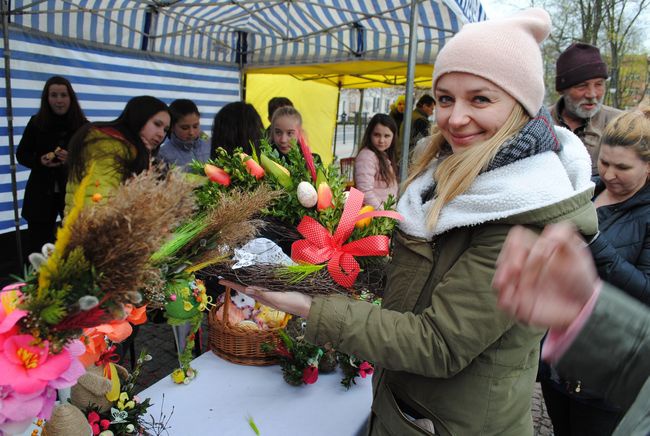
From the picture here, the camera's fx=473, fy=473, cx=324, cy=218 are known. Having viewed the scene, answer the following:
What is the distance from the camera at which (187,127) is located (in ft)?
13.5

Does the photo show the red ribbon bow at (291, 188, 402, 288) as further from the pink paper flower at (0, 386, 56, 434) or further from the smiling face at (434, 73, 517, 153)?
the pink paper flower at (0, 386, 56, 434)

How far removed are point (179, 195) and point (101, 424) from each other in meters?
1.00

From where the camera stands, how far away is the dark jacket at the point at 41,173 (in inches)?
159

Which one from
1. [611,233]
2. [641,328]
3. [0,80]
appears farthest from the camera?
[0,80]

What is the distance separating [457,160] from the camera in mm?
1212

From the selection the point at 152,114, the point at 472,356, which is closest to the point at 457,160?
the point at 472,356

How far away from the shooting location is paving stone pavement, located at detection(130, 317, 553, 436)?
3.26 meters

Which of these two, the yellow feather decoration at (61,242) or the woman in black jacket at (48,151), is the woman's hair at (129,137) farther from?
the yellow feather decoration at (61,242)

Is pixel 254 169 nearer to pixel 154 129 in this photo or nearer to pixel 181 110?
pixel 154 129

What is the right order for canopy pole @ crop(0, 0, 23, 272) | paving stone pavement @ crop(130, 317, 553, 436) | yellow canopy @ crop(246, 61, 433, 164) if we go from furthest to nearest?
yellow canopy @ crop(246, 61, 433, 164) → canopy pole @ crop(0, 0, 23, 272) → paving stone pavement @ crop(130, 317, 553, 436)

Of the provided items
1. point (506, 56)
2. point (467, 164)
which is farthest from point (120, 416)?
point (506, 56)

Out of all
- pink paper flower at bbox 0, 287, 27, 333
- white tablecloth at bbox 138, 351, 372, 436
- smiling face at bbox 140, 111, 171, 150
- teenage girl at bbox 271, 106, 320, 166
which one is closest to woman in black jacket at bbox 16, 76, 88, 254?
smiling face at bbox 140, 111, 171, 150

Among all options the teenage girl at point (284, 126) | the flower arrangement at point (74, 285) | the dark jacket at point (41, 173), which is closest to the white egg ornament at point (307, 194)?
the flower arrangement at point (74, 285)

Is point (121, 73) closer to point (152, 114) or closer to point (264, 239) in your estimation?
point (152, 114)
